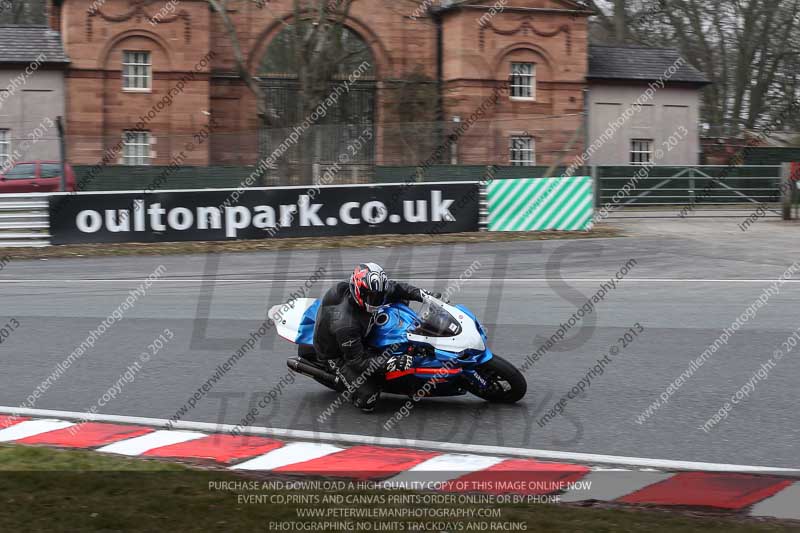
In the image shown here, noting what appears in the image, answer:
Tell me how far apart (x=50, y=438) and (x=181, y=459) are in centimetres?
145

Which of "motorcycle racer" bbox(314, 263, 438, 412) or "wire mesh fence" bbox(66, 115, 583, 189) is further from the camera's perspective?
"wire mesh fence" bbox(66, 115, 583, 189)

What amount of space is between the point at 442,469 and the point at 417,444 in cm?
86

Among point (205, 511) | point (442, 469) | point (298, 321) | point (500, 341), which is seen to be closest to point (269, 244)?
point (500, 341)

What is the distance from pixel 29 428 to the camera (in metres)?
8.57

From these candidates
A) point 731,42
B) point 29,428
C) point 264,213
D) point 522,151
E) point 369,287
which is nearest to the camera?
point 369,287

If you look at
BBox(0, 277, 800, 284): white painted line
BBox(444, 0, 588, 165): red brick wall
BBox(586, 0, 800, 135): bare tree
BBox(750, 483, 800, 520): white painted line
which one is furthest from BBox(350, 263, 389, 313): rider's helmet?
BBox(586, 0, 800, 135): bare tree

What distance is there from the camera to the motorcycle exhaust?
358 inches

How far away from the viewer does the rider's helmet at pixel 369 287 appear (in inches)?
328

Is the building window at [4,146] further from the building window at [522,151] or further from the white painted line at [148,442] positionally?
the white painted line at [148,442]

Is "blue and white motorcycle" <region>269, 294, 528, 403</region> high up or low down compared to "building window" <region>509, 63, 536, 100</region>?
down

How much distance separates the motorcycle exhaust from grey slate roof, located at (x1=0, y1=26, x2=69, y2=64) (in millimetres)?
30972

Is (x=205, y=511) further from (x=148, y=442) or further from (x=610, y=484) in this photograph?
(x=610, y=484)

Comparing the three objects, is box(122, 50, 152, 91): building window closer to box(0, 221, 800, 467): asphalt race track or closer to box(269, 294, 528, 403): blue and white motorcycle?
box(0, 221, 800, 467): asphalt race track

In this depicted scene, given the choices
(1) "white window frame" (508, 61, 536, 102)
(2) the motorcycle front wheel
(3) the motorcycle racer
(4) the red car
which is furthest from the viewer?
(1) "white window frame" (508, 61, 536, 102)
